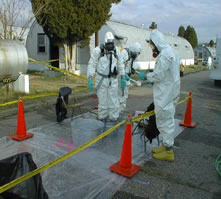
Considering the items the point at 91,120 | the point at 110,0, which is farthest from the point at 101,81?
the point at 110,0

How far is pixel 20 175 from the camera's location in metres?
2.32

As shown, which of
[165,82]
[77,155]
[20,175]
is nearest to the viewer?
[20,175]

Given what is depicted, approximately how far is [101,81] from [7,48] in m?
3.26

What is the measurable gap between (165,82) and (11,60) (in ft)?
16.1

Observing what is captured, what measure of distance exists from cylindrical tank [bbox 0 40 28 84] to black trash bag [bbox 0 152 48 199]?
504 cm

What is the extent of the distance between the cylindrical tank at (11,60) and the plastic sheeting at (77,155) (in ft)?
8.48

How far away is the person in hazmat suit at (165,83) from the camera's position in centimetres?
364

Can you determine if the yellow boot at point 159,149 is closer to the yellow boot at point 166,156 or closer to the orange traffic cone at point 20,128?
the yellow boot at point 166,156

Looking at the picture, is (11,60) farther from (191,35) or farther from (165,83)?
(191,35)

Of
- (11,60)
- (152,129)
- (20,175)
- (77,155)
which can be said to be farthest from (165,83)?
(11,60)

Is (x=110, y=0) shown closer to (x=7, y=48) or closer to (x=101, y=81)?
(x=7, y=48)

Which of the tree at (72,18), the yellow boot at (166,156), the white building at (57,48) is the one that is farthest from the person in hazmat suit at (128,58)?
the white building at (57,48)

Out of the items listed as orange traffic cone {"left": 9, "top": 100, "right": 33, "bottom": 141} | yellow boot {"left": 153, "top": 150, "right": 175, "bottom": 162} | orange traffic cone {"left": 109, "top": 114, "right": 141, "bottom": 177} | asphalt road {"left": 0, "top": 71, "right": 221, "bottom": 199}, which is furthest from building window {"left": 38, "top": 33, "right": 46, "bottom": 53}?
orange traffic cone {"left": 109, "top": 114, "right": 141, "bottom": 177}

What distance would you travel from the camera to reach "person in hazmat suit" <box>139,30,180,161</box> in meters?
3.64
